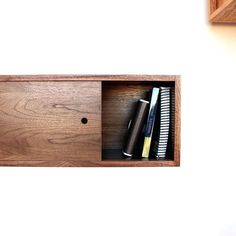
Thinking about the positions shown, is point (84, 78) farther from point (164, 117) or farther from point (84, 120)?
point (164, 117)

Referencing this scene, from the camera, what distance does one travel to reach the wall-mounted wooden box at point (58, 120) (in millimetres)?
983

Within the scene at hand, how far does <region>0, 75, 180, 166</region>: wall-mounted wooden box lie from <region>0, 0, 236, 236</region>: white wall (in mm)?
51

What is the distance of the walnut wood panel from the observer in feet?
3.23

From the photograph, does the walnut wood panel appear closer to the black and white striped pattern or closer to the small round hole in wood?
the small round hole in wood
